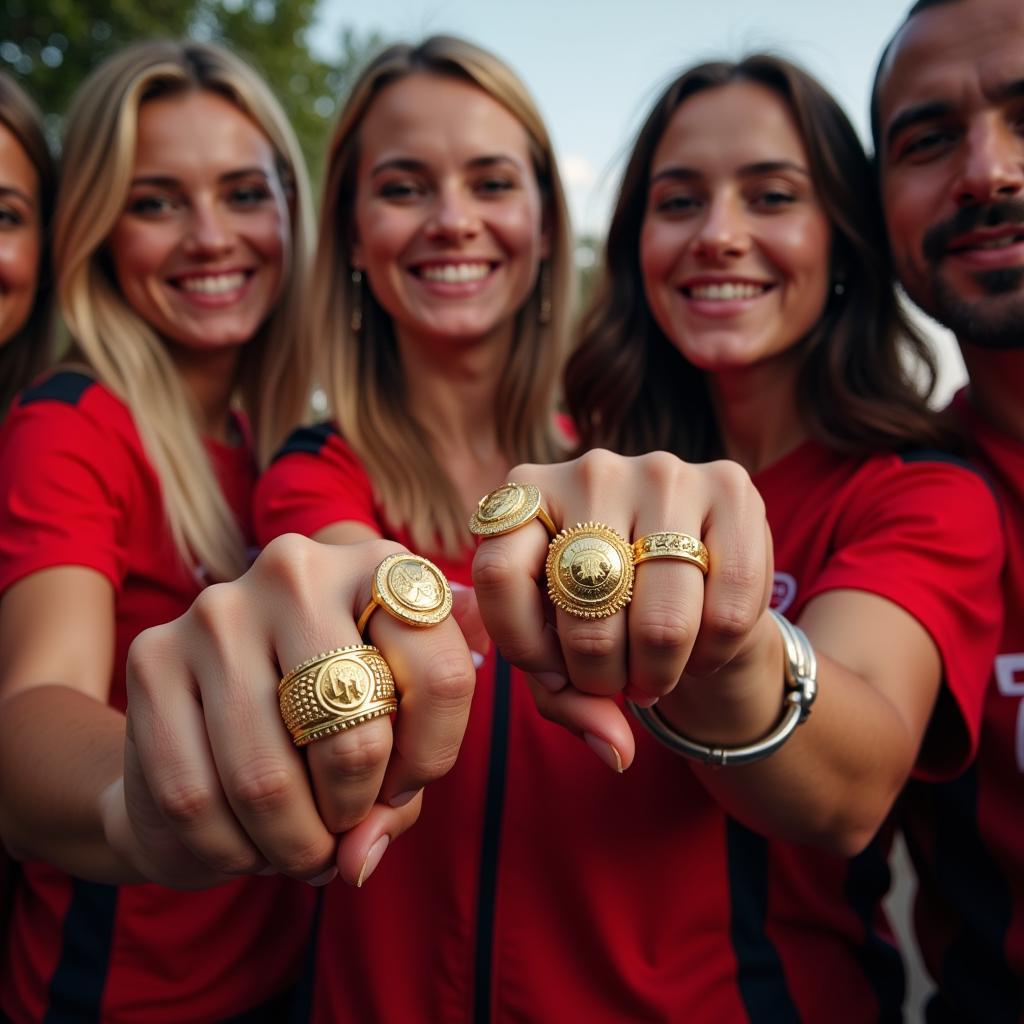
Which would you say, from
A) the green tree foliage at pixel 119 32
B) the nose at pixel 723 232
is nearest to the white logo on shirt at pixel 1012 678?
the nose at pixel 723 232

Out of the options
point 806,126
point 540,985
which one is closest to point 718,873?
point 540,985

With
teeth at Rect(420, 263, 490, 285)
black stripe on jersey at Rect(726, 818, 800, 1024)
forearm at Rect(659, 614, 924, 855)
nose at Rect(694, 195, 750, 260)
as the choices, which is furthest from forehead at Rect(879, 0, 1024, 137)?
black stripe on jersey at Rect(726, 818, 800, 1024)

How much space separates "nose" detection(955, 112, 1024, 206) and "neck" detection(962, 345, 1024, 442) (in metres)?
0.37

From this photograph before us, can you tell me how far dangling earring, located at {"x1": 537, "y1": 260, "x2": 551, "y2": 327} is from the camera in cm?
286

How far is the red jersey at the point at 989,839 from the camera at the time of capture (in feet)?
6.00

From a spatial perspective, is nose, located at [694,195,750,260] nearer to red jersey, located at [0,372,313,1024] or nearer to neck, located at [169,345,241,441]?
red jersey, located at [0,372,313,1024]

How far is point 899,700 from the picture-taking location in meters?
1.45

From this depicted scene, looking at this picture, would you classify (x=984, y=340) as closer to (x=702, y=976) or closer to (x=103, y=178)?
(x=702, y=976)

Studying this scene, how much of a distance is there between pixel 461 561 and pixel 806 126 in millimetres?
→ 1357

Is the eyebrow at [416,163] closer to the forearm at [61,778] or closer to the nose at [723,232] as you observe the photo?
the nose at [723,232]

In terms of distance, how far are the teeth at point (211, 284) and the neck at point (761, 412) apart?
5.09ft

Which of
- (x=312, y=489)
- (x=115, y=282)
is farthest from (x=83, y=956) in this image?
(x=115, y=282)

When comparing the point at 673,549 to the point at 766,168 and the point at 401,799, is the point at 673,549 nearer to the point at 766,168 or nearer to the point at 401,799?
the point at 401,799

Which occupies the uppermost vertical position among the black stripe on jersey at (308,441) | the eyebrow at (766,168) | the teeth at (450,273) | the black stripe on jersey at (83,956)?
the eyebrow at (766,168)
